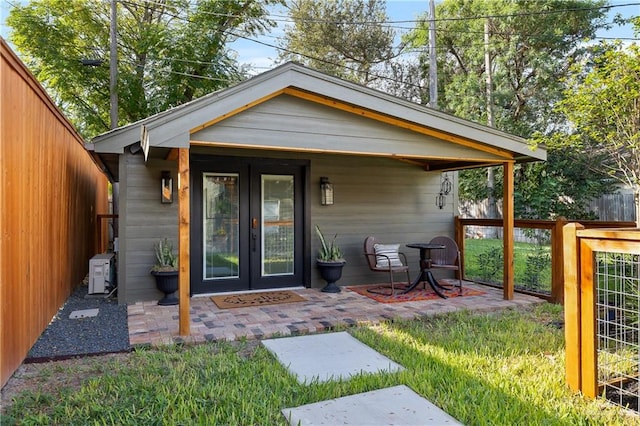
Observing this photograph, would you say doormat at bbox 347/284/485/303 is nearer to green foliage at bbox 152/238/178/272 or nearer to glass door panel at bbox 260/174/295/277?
glass door panel at bbox 260/174/295/277

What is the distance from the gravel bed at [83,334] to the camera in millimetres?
3582

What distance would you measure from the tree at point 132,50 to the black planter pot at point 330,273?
7973 mm

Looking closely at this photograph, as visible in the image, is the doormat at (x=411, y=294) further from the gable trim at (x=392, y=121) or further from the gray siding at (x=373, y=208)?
the gable trim at (x=392, y=121)

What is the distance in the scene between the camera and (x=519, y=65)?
14.3 m

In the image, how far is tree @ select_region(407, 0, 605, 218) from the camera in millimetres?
13023

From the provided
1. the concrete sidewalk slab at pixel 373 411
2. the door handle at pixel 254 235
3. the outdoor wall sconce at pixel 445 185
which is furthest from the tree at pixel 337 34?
the concrete sidewalk slab at pixel 373 411

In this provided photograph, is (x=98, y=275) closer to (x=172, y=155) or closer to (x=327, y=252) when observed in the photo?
(x=172, y=155)

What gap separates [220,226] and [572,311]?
454 cm

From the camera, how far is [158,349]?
12.1 feet

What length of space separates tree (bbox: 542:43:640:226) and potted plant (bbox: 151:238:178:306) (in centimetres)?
460

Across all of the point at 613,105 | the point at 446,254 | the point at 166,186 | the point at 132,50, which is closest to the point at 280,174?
the point at 166,186

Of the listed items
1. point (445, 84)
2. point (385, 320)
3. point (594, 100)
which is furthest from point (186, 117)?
point (445, 84)

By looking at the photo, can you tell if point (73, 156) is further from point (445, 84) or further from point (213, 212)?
point (445, 84)

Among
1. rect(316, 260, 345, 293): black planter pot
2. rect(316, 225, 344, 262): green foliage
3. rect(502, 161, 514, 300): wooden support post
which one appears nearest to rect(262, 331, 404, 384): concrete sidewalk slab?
rect(316, 260, 345, 293): black planter pot
